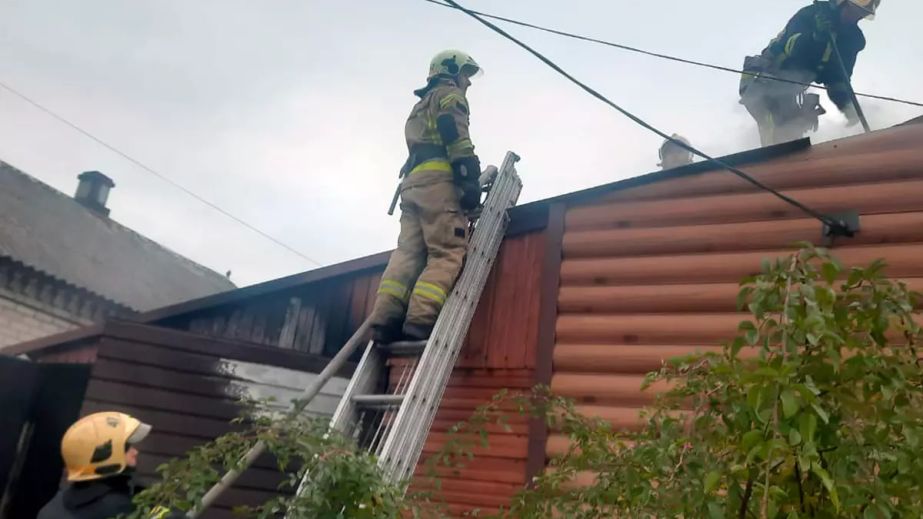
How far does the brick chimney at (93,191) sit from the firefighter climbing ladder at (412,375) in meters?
16.7

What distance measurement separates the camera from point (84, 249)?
16.5m

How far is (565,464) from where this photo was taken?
2.64 metres

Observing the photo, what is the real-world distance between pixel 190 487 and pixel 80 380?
4302 millimetres

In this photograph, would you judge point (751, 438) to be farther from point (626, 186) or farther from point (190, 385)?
point (190, 385)

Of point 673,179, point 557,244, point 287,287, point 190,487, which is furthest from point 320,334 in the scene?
point 190,487

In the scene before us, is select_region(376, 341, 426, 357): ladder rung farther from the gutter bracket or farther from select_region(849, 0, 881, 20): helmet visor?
select_region(849, 0, 881, 20): helmet visor

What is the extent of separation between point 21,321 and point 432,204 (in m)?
11.4

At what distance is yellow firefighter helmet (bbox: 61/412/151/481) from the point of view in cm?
258

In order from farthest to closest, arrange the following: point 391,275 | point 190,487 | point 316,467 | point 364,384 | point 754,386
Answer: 1. point 391,275
2. point 364,384
3. point 190,487
4. point 316,467
5. point 754,386

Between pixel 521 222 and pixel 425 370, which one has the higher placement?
pixel 521 222

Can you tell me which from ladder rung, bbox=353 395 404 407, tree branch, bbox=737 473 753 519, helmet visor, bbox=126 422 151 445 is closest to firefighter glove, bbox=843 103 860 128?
ladder rung, bbox=353 395 404 407

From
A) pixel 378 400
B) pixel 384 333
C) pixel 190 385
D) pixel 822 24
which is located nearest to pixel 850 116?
pixel 822 24

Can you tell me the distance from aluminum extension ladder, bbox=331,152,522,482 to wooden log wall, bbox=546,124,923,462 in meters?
0.52

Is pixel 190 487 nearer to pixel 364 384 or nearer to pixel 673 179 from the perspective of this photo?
pixel 364 384
